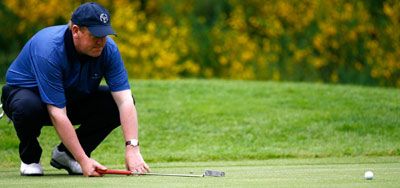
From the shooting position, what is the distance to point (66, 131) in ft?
25.3

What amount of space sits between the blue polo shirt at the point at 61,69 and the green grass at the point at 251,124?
3170mm

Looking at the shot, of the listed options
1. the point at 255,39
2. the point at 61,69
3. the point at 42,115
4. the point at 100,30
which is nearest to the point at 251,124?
the point at 42,115

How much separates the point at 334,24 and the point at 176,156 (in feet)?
57.0

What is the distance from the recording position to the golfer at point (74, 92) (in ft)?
25.3

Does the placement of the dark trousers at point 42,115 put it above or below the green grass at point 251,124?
above

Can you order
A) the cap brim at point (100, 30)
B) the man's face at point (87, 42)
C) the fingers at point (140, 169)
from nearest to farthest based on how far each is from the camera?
the cap brim at point (100, 30), the man's face at point (87, 42), the fingers at point (140, 169)

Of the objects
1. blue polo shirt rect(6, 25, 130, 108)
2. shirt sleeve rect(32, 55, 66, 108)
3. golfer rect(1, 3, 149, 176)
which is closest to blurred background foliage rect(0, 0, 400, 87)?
golfer rect(1, 3, 149, 176)

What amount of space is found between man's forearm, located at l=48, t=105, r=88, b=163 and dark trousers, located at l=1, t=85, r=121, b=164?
1.18 feet

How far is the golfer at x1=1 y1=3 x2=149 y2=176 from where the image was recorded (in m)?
7.71

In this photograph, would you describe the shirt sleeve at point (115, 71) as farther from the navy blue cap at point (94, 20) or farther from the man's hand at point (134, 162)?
the man's hand at point (134, 162)

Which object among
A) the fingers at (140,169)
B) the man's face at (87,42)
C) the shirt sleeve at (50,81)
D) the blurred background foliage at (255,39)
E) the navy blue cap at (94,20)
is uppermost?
the navy blue cap at (94,20)

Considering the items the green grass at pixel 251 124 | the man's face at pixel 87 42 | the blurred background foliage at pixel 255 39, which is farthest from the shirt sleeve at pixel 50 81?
the blurred background foliage at pixel 255 39

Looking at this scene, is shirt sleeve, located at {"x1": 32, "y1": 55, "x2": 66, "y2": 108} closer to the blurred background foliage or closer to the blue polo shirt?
the blue polo shirt

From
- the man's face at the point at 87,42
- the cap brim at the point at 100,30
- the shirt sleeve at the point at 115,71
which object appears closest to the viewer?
the cap brim at the point at 100,30
